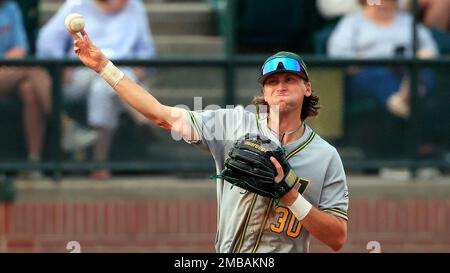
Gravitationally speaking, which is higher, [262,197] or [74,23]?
[74,23]

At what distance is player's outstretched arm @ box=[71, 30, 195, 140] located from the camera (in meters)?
5.29

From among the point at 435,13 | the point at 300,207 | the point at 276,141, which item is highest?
the point at 435,13

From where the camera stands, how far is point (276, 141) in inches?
212

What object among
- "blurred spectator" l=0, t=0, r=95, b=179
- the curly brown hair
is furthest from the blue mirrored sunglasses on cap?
"blurred spectator" l=0, t=0, r=95, b=179

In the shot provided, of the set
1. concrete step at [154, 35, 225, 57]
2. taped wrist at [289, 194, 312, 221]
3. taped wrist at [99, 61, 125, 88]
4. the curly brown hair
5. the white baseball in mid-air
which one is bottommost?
taped wrist at [289, 194, 312, 221]

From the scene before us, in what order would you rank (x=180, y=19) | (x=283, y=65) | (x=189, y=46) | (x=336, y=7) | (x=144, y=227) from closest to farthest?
(x=283, y=65) → (x=144, y=227) → (x=336, y=7) → (x=189, y=46) → (x=180, y=19)

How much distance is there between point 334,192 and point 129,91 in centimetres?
103

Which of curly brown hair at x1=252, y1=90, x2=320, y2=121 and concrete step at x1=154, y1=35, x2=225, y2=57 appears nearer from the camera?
curly brown hair at x1=252, y1=90, x2=320, y2=121

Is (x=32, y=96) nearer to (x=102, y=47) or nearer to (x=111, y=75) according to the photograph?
(x=102, y=47)

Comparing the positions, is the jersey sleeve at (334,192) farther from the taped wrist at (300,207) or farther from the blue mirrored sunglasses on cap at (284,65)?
the blue mirrored sunglasses on cap at (284,65)

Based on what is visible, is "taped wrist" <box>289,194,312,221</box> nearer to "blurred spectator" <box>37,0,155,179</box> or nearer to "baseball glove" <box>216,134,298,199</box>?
"baseball glove" <box>216,134,298,199</box>

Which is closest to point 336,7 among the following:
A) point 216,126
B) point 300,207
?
point 216,126

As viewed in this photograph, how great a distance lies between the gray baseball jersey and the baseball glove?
0.19m

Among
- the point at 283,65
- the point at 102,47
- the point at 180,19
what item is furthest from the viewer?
A: the point at 180,19
